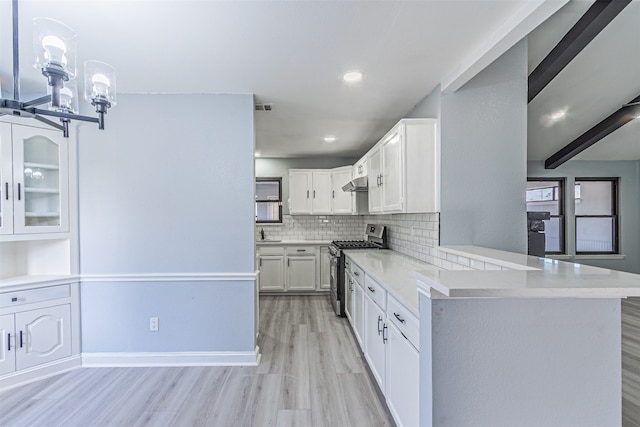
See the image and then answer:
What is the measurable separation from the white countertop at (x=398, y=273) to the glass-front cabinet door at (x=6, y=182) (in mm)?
2898

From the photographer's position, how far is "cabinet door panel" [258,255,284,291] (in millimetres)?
5176

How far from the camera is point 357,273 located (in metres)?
3.21

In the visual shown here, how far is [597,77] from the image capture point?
325 cm

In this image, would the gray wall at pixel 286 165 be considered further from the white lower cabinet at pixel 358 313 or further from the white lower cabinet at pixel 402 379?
the white lower cabinet at pixel 402 379

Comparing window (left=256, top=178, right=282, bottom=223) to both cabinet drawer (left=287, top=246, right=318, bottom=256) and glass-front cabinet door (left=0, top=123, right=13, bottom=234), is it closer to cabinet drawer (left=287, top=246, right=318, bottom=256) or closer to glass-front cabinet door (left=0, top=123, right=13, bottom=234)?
cabinet drawer (left=287, top=246, right=318, bottom=256)

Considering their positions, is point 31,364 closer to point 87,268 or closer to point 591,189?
point 87,268

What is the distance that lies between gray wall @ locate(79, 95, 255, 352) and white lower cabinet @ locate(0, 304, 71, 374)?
150 mm

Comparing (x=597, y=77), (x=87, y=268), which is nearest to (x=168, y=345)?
(x=87, y=268)

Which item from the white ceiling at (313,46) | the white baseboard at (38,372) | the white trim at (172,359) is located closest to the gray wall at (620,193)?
the white ceiling at (313,46)

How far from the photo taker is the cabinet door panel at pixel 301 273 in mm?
5191

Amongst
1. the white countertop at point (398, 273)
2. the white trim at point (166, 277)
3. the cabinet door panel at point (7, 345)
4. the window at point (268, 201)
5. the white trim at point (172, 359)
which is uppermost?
the window at point (268, 201)

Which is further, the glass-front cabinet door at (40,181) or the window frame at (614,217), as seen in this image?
the window frame at (614,217)

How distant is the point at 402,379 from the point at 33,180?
3.23 meters

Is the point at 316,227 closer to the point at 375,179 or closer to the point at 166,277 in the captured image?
the point at 375,179
